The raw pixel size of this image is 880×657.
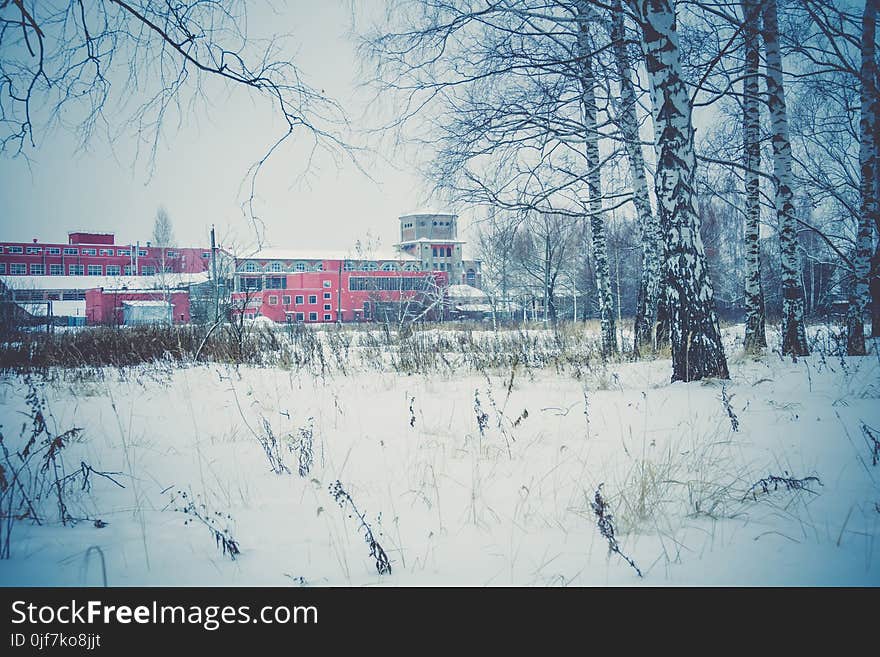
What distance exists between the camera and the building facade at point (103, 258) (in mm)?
48094

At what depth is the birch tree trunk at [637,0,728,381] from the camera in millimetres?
4754

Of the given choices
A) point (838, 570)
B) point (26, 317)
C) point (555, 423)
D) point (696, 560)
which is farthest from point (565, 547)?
point (26, 317)

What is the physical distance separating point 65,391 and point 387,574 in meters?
6.04

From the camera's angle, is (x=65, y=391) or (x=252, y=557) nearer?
(x=252, y=557)

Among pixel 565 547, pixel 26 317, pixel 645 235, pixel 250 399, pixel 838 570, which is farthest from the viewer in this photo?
pixel 26 317

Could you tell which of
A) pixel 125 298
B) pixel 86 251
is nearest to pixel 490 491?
pixel 125 298

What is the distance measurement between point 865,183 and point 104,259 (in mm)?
66201

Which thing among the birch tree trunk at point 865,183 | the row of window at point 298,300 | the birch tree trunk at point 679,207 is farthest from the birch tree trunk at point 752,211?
the row of window at point 298,300

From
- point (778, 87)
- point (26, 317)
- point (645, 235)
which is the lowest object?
point (26, 317)

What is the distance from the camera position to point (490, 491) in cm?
261

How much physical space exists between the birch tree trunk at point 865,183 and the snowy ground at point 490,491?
319cm

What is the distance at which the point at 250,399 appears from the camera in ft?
17.6

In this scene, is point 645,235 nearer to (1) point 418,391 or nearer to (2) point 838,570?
(1) point 418,391

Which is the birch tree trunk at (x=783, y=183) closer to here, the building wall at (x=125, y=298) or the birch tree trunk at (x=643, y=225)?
the birch tree trunk at (x=643, y=225)
